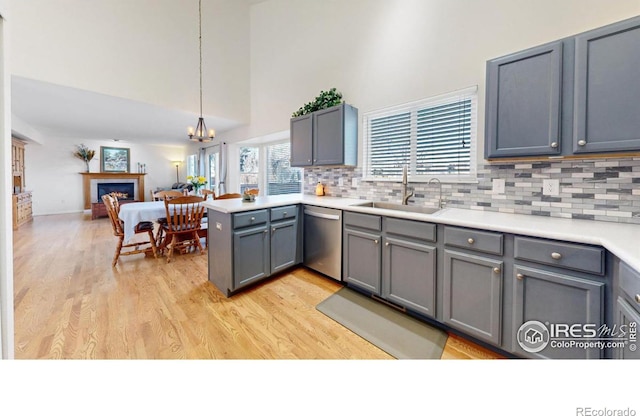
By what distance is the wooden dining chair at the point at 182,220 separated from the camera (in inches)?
127

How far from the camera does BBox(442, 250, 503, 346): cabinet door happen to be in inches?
61.2

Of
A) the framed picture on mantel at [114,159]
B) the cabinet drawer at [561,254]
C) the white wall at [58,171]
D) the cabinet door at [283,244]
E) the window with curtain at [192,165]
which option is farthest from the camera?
the window with curtain at [192,165]

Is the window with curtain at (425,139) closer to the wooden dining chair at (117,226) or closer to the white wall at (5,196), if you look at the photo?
the white wall at (5,196)

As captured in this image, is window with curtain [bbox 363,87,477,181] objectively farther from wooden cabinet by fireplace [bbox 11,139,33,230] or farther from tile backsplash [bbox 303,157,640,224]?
wooden cabinet by fireplace [bbox 11,139,33,230]

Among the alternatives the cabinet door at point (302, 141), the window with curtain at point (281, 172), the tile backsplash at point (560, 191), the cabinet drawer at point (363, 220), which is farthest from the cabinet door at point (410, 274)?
the window with curtain at point (281, 172)

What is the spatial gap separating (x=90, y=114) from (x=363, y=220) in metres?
5.59

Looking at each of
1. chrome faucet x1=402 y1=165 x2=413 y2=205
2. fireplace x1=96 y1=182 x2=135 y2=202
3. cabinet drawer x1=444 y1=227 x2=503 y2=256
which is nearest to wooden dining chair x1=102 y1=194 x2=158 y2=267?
chrome faucet x1=402 y1=165 x2=413 y2=205

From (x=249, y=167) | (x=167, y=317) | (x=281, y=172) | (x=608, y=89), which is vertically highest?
(x=249, y=167)

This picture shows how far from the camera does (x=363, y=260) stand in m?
2.33

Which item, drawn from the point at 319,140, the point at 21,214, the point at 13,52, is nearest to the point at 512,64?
the point at 319,140

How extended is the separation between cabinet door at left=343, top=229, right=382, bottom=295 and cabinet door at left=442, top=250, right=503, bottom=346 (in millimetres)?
586

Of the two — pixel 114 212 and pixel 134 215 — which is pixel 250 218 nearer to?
pixel 134 215

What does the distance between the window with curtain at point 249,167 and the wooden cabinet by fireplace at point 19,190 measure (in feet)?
15.8

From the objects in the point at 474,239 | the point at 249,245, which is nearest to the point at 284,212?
the point at 249,245
